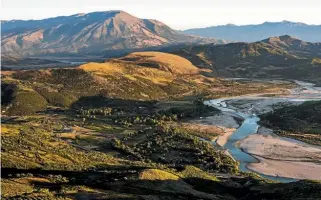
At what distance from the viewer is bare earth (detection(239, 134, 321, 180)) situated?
13875cm

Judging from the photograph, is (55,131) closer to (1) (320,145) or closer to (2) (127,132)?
(2) (127,132)

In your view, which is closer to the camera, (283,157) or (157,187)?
(157,187)

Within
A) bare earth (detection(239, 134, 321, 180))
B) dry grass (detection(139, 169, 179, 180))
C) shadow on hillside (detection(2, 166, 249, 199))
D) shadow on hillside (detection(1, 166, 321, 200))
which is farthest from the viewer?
bare earth (detection(239, 134, 321, 180))

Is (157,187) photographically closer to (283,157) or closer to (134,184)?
(134,184)

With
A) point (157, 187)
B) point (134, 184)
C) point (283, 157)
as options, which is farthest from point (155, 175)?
point (283, 157)

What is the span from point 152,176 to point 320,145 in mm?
93143

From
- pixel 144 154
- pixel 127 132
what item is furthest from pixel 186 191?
pixel 127 132

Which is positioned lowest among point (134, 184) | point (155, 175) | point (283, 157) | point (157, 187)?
point (283, 157)

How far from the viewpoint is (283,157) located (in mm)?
156500

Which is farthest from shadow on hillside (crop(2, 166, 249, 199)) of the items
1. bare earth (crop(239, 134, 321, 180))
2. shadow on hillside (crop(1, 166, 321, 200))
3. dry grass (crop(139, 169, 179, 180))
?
bare earth (crop(239, 134, 321, 180))

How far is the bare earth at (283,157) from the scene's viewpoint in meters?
139

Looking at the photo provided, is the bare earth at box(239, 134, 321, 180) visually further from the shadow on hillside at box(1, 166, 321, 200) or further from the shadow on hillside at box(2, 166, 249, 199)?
the shadow on hillside at box(2, 166, 249, 199)

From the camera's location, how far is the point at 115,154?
147 meters

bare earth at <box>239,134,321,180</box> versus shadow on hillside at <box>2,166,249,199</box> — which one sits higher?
shadow on hillside at <box>2,166,249,199</box>
